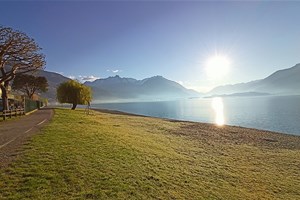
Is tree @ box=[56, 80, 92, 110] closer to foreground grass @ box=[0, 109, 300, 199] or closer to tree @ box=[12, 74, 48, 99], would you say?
tree @ box=[12, 74, 48, 99]

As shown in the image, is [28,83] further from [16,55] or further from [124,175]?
[124,175]

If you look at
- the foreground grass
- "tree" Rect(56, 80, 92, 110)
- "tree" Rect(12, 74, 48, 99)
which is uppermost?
"tree" Rect(12, 74, 48, 99)

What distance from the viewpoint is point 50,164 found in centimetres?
1054

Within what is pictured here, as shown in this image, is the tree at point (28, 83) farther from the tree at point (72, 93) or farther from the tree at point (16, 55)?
the tree at point (16, 55)

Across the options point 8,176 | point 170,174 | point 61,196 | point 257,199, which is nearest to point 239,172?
point 257,199

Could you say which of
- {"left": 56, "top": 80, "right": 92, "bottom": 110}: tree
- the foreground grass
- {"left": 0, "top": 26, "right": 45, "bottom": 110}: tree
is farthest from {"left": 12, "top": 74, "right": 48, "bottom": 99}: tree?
the foreground grass

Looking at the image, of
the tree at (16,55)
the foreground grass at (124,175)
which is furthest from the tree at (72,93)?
the foreground grass at (124,175)

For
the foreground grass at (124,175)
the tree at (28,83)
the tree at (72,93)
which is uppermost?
the tree at (28,83)

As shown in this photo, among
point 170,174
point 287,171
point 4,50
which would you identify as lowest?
point 287,171

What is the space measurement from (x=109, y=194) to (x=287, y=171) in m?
14.0

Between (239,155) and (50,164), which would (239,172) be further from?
(50,164)

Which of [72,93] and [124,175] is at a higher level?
[72,93]

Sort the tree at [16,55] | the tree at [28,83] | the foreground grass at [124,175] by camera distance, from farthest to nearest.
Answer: the tree at [28,83] → the tree at [16,55] → the foreground grass at [124,175]

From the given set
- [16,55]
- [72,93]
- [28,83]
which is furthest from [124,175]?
[28,83]
